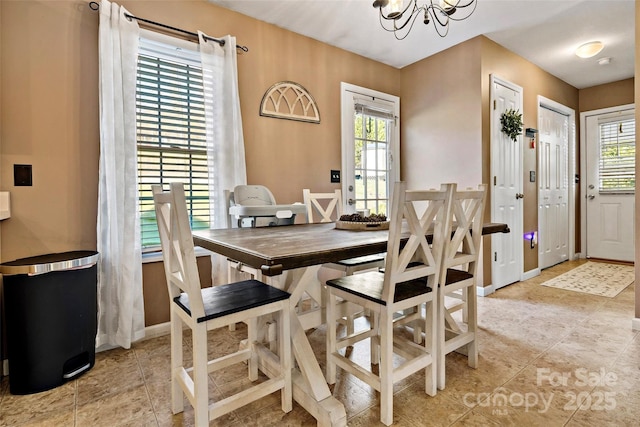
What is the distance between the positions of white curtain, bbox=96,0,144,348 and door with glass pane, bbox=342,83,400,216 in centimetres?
201

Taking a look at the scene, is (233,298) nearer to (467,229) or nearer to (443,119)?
(467,229)

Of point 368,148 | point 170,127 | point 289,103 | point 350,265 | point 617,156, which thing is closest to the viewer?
point 350,265

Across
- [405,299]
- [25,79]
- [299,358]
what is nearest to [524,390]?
[405,299]

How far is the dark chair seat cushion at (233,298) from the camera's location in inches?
51.2

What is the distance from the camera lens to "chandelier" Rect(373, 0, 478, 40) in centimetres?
195

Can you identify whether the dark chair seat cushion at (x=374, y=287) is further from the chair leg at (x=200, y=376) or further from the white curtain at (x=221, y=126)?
the white curtain at (x=221, y=126)

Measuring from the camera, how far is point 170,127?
2490 millimetres

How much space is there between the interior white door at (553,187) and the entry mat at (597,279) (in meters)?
0.34

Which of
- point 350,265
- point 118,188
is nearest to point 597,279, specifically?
point 350,265

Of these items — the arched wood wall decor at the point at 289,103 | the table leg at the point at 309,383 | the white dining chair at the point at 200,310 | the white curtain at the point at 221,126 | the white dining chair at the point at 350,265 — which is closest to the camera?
the white dining chair at the point at 200,310

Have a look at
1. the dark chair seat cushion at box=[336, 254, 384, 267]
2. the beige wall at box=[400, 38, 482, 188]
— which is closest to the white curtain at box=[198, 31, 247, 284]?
the dark chair seat cushion at box=[336, 254, 384, 267]

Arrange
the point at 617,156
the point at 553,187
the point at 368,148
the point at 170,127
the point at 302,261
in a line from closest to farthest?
the point at 302,261
the point at 170,127
the point at 368,148
the point at 553,187
the point at 617,156

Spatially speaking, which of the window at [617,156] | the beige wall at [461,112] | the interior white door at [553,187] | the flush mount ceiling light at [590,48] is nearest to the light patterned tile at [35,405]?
the beige wall at [461,112]

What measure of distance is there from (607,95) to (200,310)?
6142 mm
